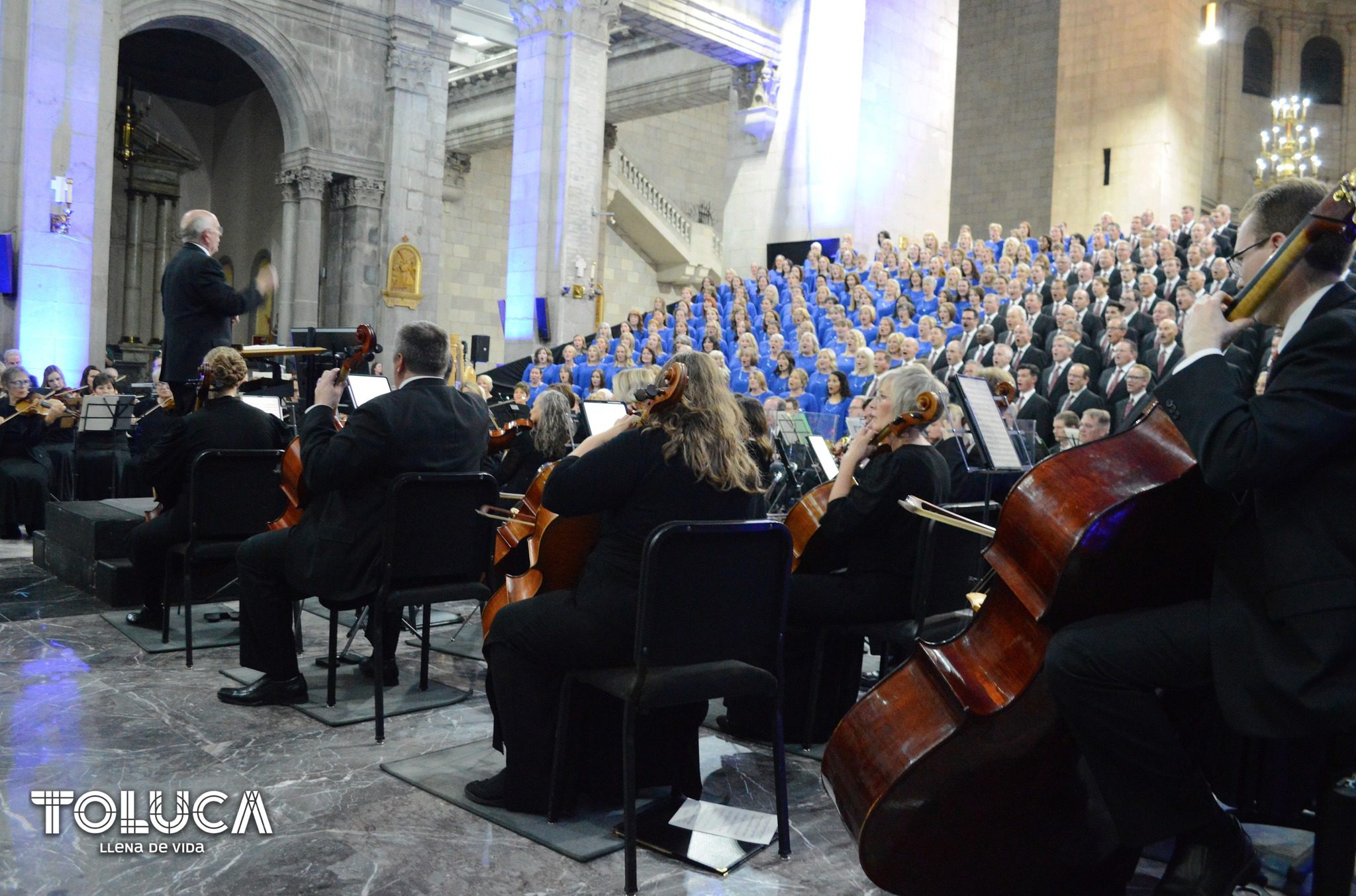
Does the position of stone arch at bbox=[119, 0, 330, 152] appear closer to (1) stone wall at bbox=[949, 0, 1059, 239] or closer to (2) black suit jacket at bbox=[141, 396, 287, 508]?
(2) black suit jacket at bbox=[141, 396, 287, 508]

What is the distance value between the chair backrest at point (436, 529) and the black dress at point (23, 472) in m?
6.13

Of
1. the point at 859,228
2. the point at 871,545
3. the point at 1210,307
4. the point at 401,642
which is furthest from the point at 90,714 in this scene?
the point at 859,228

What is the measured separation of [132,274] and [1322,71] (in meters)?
27.9

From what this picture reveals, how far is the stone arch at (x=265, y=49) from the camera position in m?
15.0

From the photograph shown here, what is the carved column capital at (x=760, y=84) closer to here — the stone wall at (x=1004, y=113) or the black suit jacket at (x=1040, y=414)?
the stone wall at (x=1004, y=113)

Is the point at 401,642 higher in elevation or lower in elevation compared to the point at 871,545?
lower

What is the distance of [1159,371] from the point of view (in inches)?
357

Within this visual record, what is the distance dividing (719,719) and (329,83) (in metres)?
15.6

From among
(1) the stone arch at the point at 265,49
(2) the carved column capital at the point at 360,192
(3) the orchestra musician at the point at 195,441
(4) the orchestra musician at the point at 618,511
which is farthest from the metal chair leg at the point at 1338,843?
(2) the carved column capital at the point at 360,192

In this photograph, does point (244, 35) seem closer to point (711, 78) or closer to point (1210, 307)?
point (711, 78)

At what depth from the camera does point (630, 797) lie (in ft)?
8.11

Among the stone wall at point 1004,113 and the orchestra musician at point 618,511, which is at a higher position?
the stone wall at point 1004,113

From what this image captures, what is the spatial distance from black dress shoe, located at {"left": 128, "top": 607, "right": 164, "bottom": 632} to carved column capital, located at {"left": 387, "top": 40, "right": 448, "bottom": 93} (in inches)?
552

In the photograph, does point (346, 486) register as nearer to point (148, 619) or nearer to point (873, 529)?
point (873, 529)
